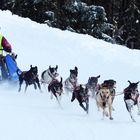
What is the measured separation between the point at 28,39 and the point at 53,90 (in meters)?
9.01

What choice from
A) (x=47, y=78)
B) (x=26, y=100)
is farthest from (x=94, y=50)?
(x=26, y=100)

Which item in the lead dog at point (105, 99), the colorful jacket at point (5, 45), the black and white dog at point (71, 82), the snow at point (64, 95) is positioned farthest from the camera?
the colorful jacket at point (5, 45)

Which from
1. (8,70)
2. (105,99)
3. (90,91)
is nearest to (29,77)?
(8,70)

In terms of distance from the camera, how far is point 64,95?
1528 centimetres

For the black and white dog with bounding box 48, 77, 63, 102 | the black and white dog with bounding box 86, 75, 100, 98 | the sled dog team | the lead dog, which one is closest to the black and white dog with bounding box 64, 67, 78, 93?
the sled dog team

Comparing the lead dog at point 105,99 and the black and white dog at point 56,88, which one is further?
the black and white dog at point 56,88

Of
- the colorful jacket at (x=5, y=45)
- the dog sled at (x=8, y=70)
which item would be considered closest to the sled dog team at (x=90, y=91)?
the dog sled at (x=8, y=70)

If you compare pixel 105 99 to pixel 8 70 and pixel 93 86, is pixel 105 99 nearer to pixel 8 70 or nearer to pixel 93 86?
pixel 93 86

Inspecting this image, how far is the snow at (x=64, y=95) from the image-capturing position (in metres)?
10.5

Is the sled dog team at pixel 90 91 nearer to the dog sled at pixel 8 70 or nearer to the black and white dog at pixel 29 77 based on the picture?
the black and white dog at pixel 29 77

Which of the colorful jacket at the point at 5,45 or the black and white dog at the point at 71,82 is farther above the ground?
the colorful jacket at the point at 5,45

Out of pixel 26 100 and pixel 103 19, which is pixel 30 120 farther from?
pixel 103 19

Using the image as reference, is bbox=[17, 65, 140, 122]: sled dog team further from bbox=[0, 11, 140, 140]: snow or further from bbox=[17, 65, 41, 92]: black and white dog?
bbox=[0, 11, 140, 140]: snow

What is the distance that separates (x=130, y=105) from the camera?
1247 cm
